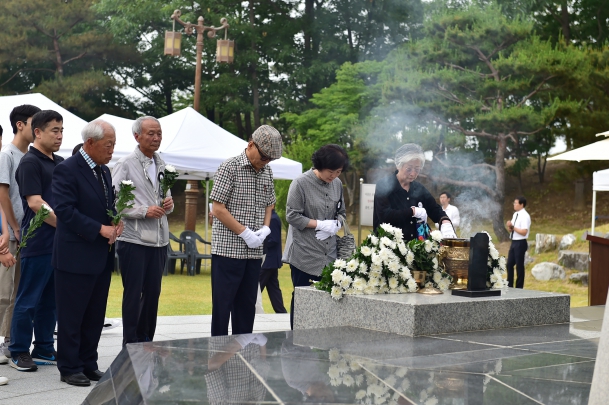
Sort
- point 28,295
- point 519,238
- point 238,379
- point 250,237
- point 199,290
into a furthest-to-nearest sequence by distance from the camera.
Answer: point 519,238
point 199,290
point 28,295
point 250,237
point 238,379

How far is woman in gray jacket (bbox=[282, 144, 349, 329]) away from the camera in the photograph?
5688 mm

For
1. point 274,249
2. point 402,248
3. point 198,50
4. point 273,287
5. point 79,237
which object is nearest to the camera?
point 79,237

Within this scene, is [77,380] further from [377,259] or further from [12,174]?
[377,259]

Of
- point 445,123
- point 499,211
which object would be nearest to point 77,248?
point 445,123

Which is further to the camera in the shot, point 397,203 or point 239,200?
Answer: point 397,203

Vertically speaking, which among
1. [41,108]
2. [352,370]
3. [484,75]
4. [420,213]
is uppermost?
[484,75]

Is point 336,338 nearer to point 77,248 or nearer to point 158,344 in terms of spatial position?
point 158,344

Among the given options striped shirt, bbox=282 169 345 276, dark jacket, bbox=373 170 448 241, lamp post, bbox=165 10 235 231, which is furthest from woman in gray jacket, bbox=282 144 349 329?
lamp post, bbox=165 10 235 231

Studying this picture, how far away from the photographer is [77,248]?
15.6ft

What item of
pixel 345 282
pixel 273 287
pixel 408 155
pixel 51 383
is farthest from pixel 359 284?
pixel 273 287

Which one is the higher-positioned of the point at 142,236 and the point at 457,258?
the point at 142,236

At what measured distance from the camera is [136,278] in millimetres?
5164

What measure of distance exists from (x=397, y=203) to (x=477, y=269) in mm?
840

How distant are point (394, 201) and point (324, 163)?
2.09 ft
